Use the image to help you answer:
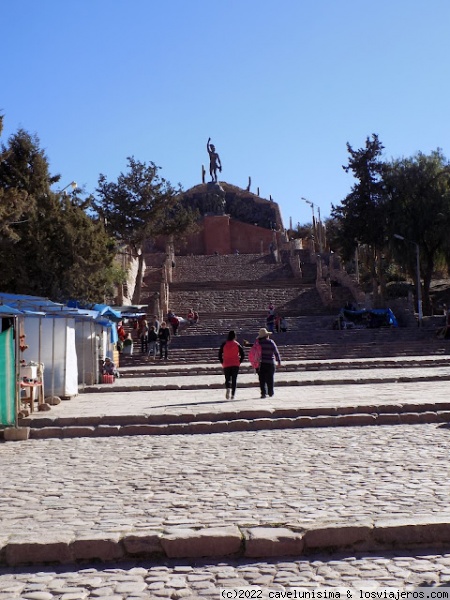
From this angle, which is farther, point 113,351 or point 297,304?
point 297,304

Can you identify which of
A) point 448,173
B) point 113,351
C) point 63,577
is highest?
point 448,173

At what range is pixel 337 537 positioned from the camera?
225 inches

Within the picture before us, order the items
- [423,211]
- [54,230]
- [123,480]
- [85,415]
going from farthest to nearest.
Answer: [423,211], [54,230], [85,415], [123,480]

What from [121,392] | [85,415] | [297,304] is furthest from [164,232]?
[85,415]

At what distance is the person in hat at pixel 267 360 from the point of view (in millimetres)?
16538

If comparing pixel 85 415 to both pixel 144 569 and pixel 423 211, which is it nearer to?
pixel 144 569

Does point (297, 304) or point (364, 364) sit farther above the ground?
point (297, 304)

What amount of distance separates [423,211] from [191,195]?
39.7 meters

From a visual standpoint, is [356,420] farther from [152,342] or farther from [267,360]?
[152,342]

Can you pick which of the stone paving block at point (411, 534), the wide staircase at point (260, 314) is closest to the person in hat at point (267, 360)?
the stone paving block at point (411, 534)

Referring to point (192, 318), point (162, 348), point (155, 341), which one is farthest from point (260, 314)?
point (162, 348)

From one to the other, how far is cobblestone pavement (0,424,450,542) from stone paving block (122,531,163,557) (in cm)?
30

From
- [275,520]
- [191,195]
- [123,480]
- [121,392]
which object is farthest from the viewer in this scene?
[191,195]

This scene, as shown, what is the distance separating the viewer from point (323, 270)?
4853 cm
